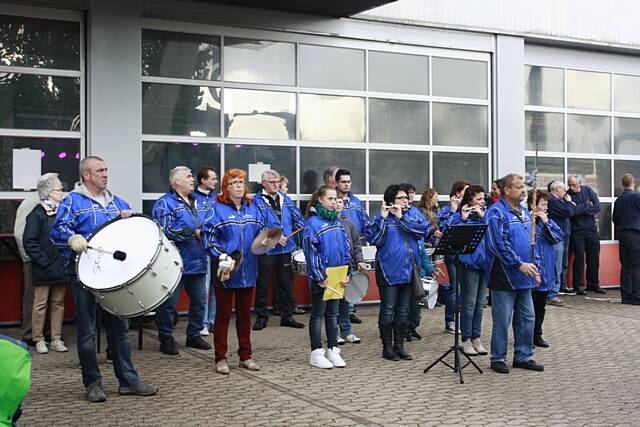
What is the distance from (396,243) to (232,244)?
1849 mm

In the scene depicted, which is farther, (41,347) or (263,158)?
(263,158)

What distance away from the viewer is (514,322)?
852 cm

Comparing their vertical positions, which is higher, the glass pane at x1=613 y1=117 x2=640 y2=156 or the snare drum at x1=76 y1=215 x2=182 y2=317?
the glass pane at x1=613 y1=117 x2=640 y2=156

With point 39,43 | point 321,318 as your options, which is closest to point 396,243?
point 321,318

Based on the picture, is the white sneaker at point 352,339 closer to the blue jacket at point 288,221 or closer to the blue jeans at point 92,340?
the blue jacket at point 288,221

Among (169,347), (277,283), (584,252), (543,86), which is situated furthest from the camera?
(543,86)

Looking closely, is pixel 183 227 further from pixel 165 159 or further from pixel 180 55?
pixel 180 55

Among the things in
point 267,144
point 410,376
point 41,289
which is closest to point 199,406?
point 410,376

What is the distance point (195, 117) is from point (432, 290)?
4.58 metres

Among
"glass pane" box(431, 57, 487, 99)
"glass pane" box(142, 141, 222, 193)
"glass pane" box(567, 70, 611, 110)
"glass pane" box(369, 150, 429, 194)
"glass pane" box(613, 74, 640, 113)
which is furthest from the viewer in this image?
"glass pane" box(613, 74, 640, 113)

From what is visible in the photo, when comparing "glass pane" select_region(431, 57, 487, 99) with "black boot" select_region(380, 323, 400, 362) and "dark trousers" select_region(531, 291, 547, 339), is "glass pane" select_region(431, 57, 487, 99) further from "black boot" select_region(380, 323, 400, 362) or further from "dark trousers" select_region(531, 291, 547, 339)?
Answer: "black boot" select_region(380, 323, 400, 362)

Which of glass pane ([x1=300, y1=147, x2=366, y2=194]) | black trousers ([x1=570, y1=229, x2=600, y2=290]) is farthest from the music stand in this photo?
black trousers ([x1=570, y1=229, x2=600, y2=290])

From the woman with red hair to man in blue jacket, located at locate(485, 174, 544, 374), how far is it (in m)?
2.32

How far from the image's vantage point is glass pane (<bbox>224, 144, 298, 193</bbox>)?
12359 millimetres
